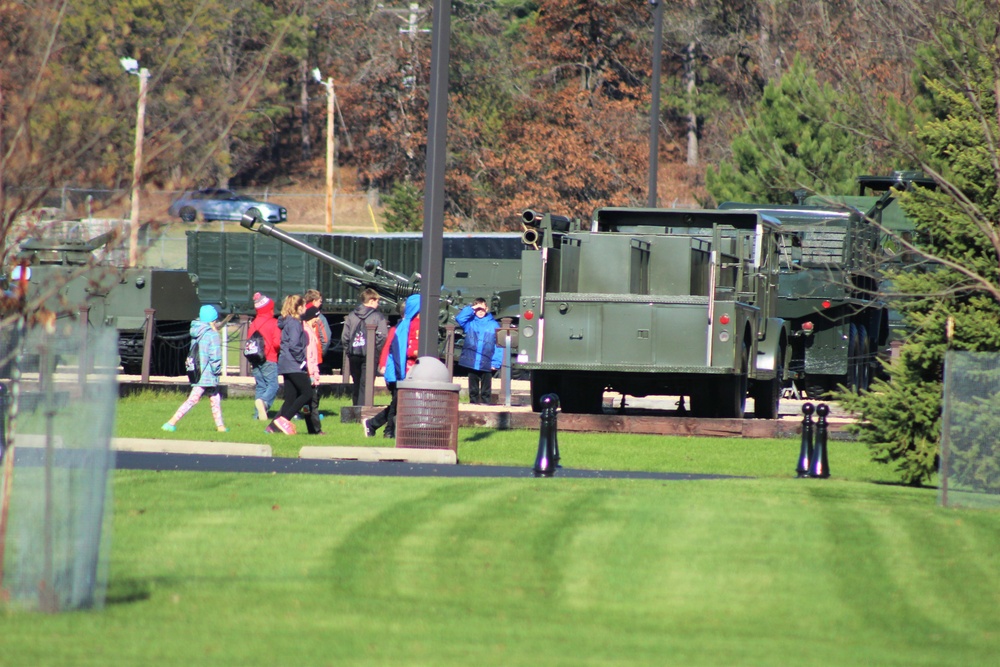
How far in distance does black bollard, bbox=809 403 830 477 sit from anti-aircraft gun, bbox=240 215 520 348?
1204 centimetres

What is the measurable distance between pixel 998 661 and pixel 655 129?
2269cm

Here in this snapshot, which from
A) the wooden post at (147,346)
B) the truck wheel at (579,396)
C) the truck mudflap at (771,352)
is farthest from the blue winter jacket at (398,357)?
the wooden post at (147,346)

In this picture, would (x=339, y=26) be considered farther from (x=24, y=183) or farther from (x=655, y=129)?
(x=24, y=183)

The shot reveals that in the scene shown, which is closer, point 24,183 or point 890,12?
point 24,183

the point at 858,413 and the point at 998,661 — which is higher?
the point at 858,413

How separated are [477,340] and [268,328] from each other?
4.87 m

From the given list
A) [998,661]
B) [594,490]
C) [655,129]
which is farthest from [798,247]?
[998,661]

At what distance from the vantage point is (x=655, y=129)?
29766 mm

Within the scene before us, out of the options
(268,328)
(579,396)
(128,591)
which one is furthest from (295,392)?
(128,591)

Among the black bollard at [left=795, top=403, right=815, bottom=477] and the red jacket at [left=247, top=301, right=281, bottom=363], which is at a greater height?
the red jacket at [left=247, top=301, right=281, bottom=363]

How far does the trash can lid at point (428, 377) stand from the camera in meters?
16.2

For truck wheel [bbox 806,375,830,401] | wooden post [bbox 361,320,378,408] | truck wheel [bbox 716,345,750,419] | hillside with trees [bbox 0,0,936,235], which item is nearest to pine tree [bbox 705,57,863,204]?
hillside with trees [bbox 0,0,936,235]

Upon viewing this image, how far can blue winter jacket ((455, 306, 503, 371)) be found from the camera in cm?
2359

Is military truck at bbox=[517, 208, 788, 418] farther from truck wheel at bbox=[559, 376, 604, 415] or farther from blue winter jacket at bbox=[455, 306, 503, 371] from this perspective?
blue winter jacket at bbox=[455, 306, 503, 371]
